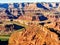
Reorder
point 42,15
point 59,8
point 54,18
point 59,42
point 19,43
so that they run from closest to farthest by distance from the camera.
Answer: point 59,42 < point 19,43 < point 54,18 < point 42,15 < point 59,8

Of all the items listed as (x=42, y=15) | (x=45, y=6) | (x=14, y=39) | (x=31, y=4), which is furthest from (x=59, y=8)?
(x=14, y=39)

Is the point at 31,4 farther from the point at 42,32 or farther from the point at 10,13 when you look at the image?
the point at 42,32

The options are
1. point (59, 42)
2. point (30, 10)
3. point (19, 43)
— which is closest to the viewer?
point (59, 42)

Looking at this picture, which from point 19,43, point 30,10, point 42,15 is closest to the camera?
point 19,43

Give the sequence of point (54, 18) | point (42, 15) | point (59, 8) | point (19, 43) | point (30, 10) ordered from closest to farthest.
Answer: point (19, 43), point (54, 18), point (42, 15), point (30, 10), point (59, 8)

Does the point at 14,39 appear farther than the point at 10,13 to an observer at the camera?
No

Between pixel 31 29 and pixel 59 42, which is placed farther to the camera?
pixel 31 29

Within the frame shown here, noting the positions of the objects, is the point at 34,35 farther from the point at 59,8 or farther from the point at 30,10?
the point at 59,8

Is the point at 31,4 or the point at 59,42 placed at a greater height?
the point at 59,42

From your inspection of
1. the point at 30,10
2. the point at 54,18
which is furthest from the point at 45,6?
the point at 54,18
